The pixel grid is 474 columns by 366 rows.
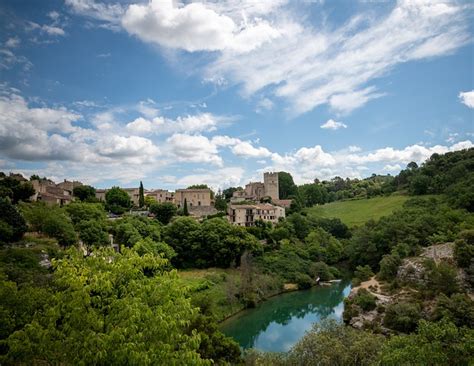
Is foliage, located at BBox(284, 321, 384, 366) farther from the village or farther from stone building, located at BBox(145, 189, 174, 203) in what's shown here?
stone building, located at BBox(145, 189, 174, 203)

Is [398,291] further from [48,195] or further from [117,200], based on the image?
[117,200]

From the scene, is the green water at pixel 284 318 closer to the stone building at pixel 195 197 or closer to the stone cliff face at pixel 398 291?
the stone cliff face at pixel 398 291

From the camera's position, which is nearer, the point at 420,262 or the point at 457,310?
the point at 457,310

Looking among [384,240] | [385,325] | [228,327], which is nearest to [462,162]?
[384,240]

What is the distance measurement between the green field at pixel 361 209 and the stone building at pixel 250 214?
9059 mm

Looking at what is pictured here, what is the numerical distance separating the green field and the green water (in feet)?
86.3

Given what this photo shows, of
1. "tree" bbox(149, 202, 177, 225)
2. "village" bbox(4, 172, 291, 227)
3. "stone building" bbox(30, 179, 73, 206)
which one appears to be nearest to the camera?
"stone building" bbox(30, 179, 73, 206)

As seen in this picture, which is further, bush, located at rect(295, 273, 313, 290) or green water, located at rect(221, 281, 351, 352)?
bush, located at rect(295, 273, 313, 290)

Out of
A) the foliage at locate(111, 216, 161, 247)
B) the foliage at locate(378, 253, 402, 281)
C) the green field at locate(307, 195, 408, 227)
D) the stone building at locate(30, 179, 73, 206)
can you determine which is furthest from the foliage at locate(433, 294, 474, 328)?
the stone building at locate(30, 179, 73, 206)

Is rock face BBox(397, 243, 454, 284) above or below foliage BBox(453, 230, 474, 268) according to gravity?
below

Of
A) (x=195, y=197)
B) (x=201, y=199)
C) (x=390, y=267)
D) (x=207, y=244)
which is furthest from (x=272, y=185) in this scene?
(x=390, y=267)

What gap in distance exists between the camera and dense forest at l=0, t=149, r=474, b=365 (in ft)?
Result: 24.0

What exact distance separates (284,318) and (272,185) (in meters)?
49.2

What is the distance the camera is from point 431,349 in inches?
421
